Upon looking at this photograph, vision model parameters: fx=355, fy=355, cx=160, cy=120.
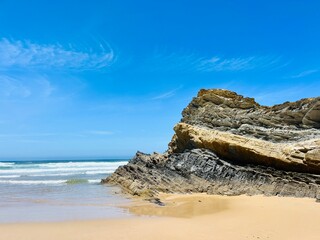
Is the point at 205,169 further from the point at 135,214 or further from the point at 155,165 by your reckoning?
the point at 135,214

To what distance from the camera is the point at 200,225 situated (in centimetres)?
1008

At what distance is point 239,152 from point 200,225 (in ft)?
25.4

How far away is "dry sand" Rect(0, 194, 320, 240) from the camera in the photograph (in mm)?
8859

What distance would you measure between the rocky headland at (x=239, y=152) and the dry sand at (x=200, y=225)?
77.2 inches

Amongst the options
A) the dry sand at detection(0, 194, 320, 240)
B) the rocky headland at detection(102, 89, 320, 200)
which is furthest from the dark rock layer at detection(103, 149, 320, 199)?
the dry sand at detection(0, 194, 320, 240)

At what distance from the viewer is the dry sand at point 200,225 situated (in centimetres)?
886

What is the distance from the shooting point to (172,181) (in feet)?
61.2

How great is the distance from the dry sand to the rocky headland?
1.96 metres

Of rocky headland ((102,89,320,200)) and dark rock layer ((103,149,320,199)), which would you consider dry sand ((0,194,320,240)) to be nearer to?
dark rock layer ((103,149,320,199))

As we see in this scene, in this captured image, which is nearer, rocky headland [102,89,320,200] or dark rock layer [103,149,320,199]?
dark rock layer [103,149,320,199]

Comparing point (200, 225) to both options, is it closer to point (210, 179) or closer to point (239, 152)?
point (239, 152)

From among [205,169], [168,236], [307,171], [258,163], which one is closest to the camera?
[168,236]

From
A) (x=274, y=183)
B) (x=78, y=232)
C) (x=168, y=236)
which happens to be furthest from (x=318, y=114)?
(x=78, y=232)

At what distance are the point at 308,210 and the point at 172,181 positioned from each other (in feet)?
26.0
